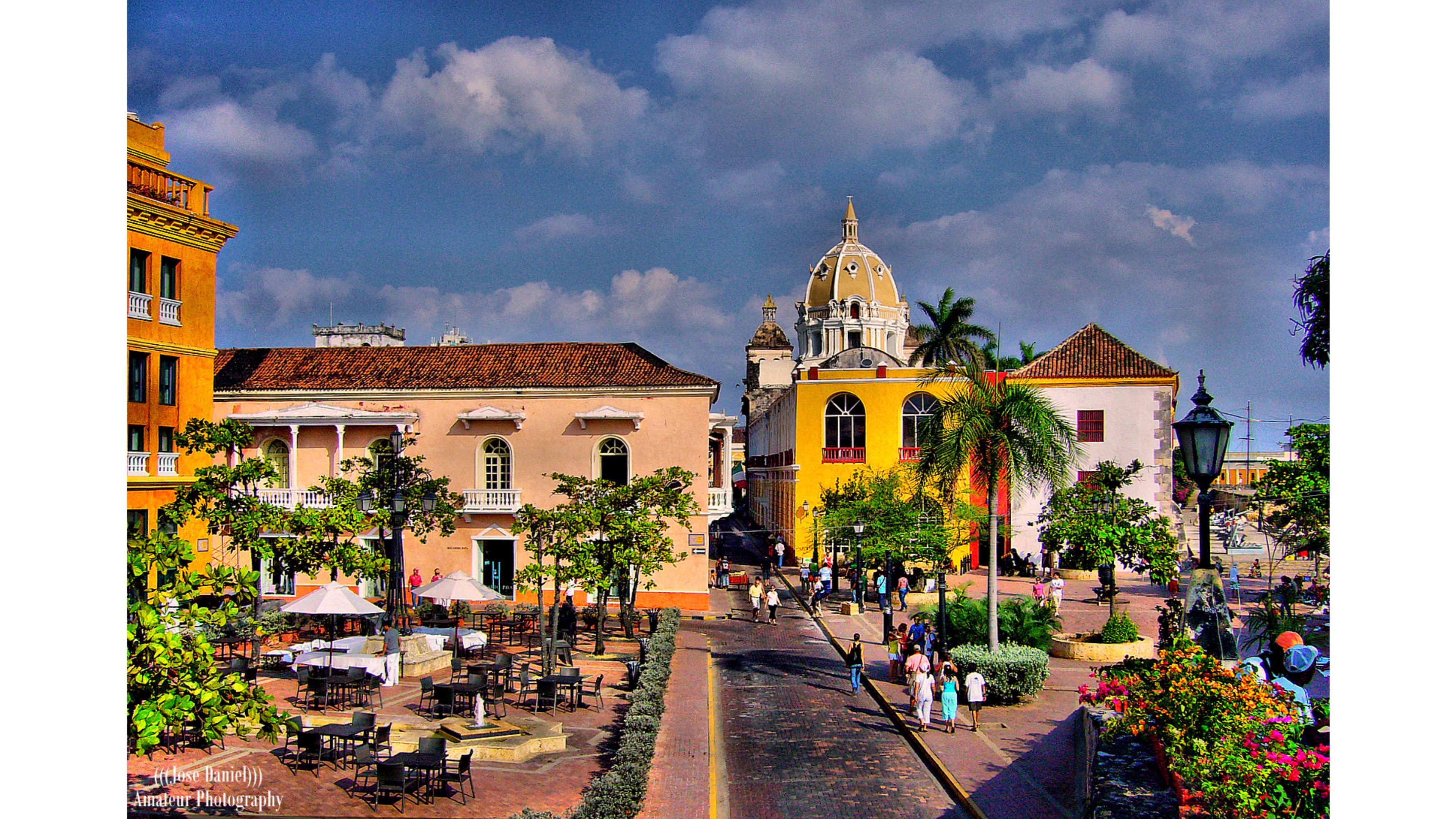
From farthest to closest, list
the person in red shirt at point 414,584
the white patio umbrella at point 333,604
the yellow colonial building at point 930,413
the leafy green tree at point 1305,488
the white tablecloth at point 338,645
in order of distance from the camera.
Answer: the yellow colonial building at point 930,413, the person in red shirt at point 414,584, the white tablecloth at point 338,645, the white patio umbrella at point 333,604, the leafy green tree at point 1305,488

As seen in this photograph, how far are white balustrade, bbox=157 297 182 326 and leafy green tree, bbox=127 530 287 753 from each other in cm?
1662

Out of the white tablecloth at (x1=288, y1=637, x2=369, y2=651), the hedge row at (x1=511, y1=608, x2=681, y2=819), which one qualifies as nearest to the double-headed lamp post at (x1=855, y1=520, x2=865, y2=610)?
the hedge row at (x1=511, y1=608, x2=681, y2=819)

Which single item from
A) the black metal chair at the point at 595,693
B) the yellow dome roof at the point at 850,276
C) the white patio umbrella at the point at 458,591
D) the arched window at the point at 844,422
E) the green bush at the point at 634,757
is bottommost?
the black metal chair at the point at 595,693

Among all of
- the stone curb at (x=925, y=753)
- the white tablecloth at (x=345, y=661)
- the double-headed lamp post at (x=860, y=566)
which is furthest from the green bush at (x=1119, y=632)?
the white tablecloth at (x=345, y=661)

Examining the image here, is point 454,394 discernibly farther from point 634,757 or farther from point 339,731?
point 634,757

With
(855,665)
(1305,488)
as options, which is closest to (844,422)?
(855,665)

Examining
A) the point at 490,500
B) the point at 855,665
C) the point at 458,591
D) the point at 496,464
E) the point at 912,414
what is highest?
the point at 912,414

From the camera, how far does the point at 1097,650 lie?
2148 centimetres

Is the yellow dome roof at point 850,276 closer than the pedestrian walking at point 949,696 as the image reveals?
No

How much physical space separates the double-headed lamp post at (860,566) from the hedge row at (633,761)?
33.2ft

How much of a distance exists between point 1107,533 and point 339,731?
17.9 meters

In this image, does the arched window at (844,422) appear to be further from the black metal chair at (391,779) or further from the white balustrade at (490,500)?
the black metal chair at (391,779)

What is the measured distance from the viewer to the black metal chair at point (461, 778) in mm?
11922

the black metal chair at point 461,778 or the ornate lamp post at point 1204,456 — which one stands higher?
the ornate lamp post at point 1204,456
